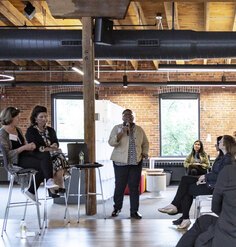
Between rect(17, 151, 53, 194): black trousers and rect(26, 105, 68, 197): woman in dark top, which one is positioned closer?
rect(17, 151, 53, 194): black trousers

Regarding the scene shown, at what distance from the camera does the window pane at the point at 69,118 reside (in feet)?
48.9

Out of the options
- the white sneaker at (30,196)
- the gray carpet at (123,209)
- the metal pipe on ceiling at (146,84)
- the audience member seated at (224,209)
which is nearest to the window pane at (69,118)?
the metal pipe on ceiling at (146,84)

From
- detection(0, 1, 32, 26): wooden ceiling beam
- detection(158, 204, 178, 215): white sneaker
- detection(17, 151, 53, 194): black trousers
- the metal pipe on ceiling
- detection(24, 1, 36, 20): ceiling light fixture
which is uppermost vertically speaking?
detection(0, 1, 32, 26): wooden ceiling beam

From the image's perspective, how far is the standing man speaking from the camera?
22.3ft

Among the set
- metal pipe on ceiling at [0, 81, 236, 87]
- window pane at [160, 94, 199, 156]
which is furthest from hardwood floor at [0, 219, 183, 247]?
window pane at [160, 94, 199, 156]

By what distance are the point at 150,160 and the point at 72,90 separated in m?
3.34

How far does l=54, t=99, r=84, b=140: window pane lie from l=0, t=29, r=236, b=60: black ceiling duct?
7028 mm

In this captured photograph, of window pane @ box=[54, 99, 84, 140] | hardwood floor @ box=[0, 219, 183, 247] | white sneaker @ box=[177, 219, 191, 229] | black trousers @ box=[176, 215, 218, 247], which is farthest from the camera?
window pane @ box=[54, 99, 84, 140]

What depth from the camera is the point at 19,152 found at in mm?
5391

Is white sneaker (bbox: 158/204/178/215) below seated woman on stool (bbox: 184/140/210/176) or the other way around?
below

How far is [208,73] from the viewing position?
14711 millimetres

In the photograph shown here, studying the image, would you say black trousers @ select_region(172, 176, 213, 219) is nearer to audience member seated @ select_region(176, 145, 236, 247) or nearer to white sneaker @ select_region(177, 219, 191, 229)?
white sneaker @ select_region(177, 219, 191, 229)

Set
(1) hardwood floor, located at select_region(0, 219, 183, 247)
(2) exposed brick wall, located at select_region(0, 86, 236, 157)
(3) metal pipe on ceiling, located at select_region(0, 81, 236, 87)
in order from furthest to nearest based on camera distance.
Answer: (2) exposed brick wall, located at select_region(0, 86, 236, 157)
(3) metal pipe on ceiling, located at select_region(0, 81, 236, 87)
(1) hardwood floor, located at select_region(0, 219, 183, 247)

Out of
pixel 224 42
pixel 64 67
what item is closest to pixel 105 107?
pixel 224 42
